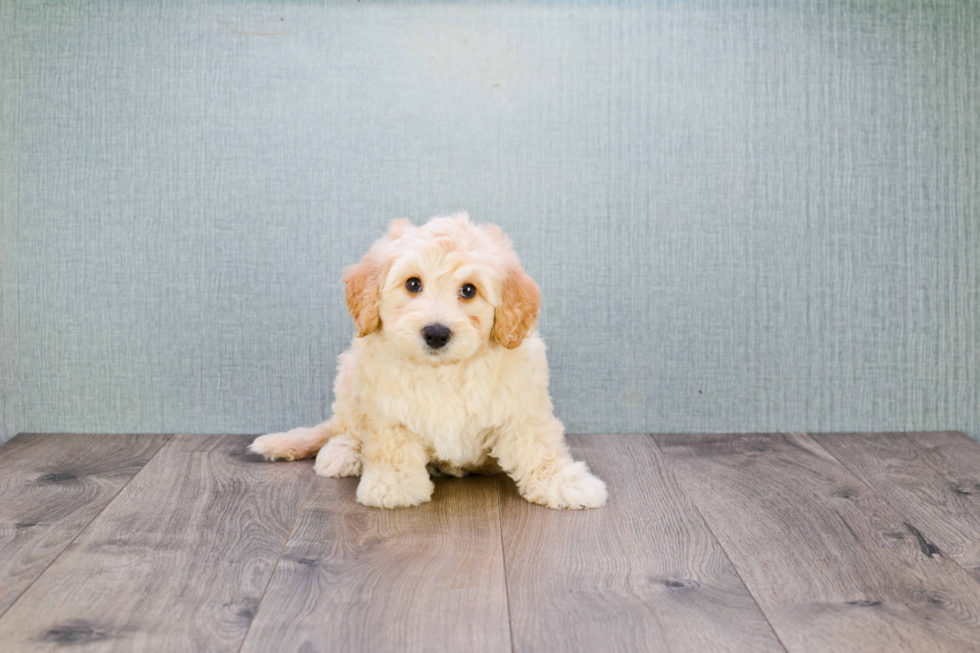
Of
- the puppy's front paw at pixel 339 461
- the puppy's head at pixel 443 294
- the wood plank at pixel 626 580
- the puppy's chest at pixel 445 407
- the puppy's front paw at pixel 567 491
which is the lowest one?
the wood plank at pixel 626 580

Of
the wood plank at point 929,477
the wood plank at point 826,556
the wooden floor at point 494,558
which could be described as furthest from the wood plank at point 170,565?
the wood plank at point 929,477

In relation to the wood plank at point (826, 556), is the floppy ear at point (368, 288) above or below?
above

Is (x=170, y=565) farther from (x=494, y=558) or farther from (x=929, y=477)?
(x=929, y=477)

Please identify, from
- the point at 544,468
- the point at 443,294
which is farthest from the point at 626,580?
the point at 443,294

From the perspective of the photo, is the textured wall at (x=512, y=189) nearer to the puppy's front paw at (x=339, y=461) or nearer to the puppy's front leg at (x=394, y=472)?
the puppy's front paw at (x=339, y=461)

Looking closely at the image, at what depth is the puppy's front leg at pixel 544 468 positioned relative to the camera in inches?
73.9

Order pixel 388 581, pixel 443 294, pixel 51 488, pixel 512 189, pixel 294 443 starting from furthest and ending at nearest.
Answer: pixel 512 189, pixel 294 443, pixel 51 488, pixel 443 294, pixel 388 581

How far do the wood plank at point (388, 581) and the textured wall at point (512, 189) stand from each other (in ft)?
2.46

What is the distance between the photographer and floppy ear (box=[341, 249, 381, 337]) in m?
1.81

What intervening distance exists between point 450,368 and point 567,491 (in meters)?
0.41

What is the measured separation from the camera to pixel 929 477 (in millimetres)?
2107

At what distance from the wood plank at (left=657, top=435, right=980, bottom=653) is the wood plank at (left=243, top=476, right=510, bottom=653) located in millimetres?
527

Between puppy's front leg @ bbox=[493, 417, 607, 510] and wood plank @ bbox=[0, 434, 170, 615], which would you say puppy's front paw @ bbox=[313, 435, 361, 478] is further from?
wood plank @ bbox=[0, 434, 170, 615]

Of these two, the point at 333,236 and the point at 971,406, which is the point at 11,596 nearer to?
the point at 333,236
